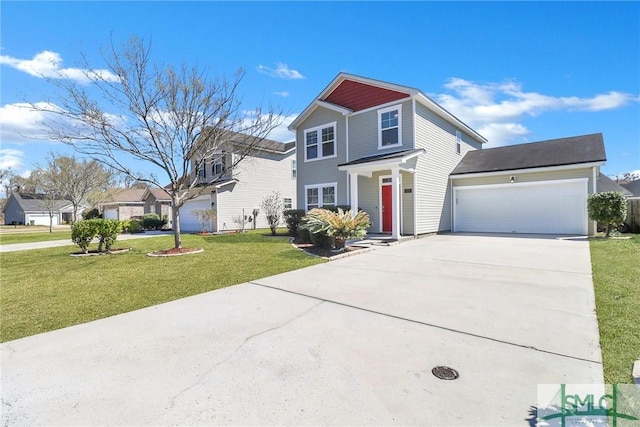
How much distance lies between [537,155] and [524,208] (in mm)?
2732

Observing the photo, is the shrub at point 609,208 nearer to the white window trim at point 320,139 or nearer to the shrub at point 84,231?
the white window trim at point 320,139

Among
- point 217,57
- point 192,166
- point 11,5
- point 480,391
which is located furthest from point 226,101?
point 480,391

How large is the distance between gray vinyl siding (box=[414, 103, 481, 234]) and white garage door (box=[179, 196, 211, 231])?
1469cm

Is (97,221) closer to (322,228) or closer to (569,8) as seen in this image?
(322,228)

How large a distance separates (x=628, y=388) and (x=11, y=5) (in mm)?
12662

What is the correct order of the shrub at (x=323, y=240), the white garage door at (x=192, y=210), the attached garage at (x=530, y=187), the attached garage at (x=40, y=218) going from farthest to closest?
the attached garage at (x=40, y=218) < the white garage door at (x=192, y=210) < the attached garage at (x=530, y=187) < the shrub at (x=323, y=240)

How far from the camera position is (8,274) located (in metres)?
7.75

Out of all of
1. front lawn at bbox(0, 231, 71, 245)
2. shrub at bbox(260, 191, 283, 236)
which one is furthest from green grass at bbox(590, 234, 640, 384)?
front lawn at bbox(0, 231, 71, 245)

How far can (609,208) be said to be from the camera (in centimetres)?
1124

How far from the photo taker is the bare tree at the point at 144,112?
33.3 ft

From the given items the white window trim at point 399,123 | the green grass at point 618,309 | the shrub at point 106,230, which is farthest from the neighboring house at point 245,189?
the green grass at point 618,309

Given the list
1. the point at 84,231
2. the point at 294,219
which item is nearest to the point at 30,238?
the point at 84,231

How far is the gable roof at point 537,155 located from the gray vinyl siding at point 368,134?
4.39 metres

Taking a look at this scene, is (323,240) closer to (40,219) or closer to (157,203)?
(157,203)
